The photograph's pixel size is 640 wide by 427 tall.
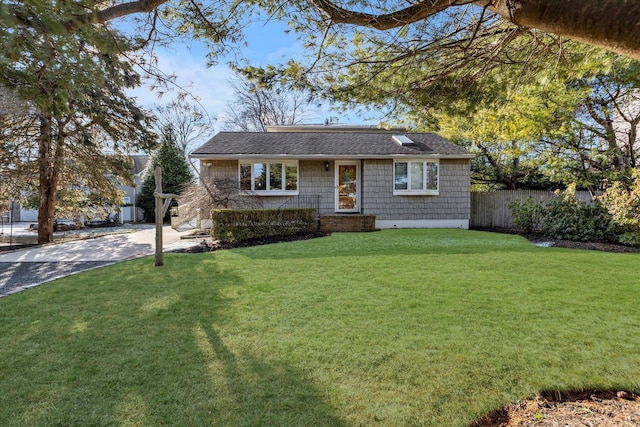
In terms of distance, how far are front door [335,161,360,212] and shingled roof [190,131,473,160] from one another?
828 mm

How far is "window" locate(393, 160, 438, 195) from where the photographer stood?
13.4 m

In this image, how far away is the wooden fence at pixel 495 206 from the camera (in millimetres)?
14992

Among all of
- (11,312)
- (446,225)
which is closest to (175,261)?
(11,312)

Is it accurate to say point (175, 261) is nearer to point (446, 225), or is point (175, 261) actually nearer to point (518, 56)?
point (518, 56)

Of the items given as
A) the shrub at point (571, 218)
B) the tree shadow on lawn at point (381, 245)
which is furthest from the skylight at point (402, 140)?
the shrub at point (571, 218)

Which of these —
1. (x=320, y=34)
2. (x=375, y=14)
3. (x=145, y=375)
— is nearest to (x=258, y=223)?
(x=320, y=34)

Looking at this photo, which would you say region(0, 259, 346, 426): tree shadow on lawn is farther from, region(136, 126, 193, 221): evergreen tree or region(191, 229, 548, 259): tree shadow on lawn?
region(136, 126, 193, 221): evergreen tree

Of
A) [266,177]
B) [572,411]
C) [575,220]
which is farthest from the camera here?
[266,177]

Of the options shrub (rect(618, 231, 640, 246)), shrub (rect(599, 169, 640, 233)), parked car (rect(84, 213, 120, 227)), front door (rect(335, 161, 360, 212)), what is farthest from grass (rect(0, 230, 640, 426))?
parked car (rect(84, 213, 120, 227))

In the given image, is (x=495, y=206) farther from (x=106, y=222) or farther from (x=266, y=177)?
(x=106, y=222)

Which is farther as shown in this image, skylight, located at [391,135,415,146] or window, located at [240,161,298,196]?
skylight, located at [391,135,415,146]

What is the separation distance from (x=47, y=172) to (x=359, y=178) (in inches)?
467

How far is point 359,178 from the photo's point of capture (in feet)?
45.8

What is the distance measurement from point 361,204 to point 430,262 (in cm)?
736
